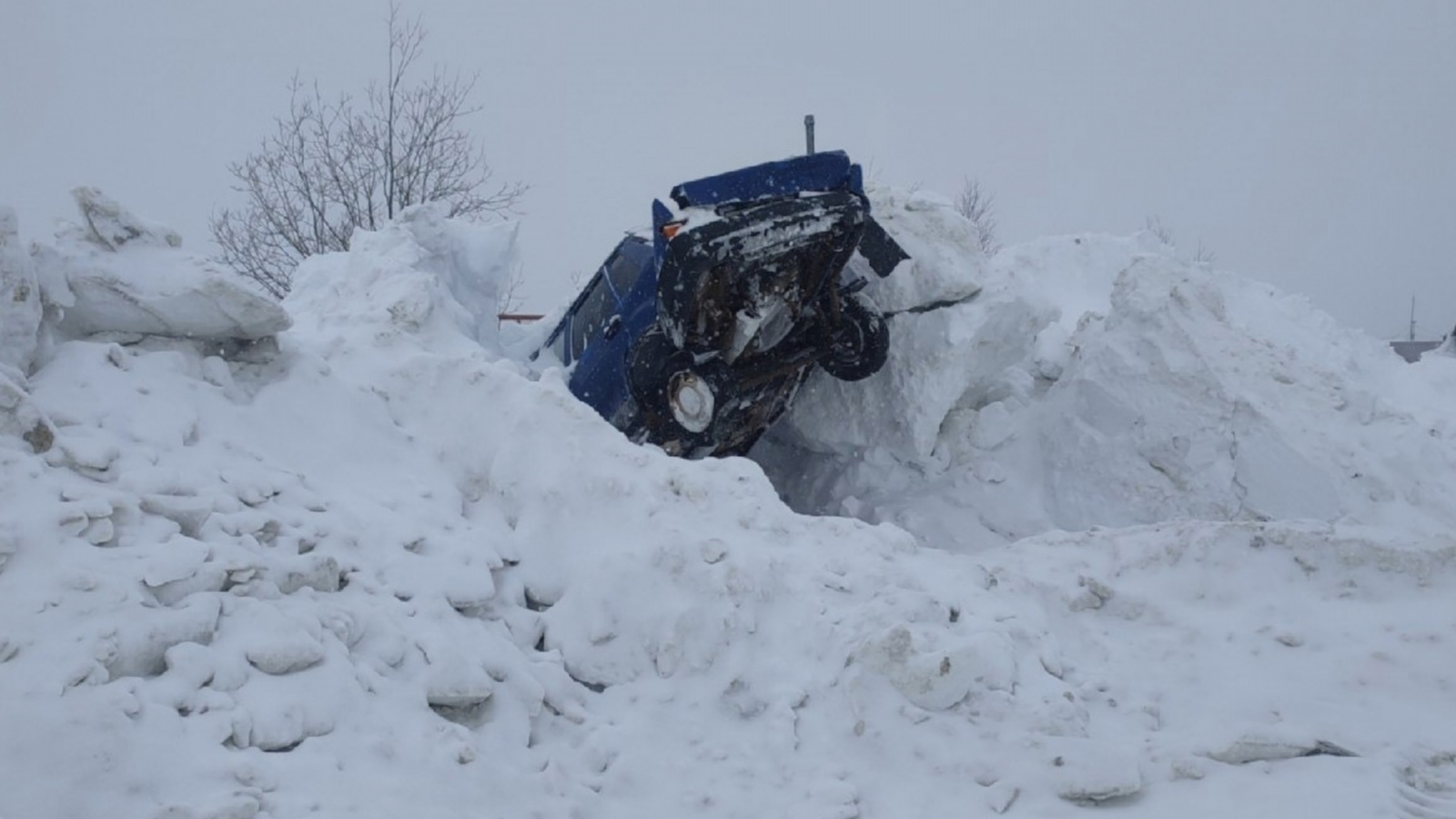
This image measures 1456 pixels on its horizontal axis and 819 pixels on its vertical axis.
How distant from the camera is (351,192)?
1791 centimetres

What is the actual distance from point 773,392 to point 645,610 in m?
3.66

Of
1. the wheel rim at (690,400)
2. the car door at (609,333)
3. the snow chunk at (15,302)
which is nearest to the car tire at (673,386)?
the wheel rim at (690,400)

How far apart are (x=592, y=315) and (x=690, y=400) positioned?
4.68 ft

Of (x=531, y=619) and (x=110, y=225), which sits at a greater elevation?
(x=110, y=225)

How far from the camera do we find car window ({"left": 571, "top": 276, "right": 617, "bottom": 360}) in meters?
7.59

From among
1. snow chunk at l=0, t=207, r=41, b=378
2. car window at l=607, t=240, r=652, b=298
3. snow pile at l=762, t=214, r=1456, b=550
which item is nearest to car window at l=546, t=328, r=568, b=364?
car window at l=607, t=240, r=652, b=298

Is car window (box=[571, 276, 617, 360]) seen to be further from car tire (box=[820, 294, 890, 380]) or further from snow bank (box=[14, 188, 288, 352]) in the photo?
snow bank (box=[14, 188, 288, 352])

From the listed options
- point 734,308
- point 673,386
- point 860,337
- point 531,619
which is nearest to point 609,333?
point 673,386

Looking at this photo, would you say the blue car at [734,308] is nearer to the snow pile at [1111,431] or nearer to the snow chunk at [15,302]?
the snow pile at [1111,431]

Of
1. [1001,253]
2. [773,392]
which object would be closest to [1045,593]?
[773,392]

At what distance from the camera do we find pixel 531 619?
4.17 meters

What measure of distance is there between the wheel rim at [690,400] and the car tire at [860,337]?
114 centimetres

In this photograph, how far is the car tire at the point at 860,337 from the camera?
747 cm

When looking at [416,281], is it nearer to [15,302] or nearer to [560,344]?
[560,344]
